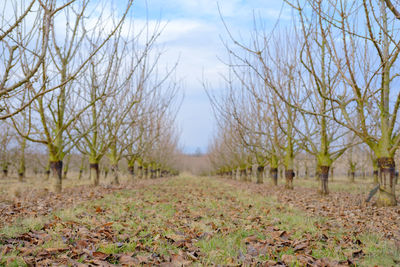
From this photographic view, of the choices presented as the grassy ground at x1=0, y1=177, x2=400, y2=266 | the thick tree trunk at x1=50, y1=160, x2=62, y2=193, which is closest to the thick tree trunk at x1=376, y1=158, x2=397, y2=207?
the grassy ground at x1=0, y1=177, x2=400, y2=266

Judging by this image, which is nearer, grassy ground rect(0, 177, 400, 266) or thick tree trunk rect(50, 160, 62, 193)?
grassy ground rect(0, 177, 400, 266)

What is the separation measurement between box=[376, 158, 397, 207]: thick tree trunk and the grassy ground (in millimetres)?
3161

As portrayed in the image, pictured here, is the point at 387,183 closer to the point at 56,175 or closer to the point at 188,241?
the point at 188,241

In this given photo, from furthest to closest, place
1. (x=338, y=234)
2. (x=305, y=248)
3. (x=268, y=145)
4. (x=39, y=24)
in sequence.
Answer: (x=268, y=145), (x=39, y=24), (x=338, y=234), (x=305, y=248)

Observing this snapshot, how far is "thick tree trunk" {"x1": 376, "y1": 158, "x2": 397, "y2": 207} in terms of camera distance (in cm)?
710

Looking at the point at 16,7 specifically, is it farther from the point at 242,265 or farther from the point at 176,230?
the point at 242,265

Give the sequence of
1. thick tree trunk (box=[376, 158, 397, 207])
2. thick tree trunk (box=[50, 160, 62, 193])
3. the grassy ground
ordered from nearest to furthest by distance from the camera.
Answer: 1. the grassy ground
2. thick tree trunk (box=[376, 158, 397, 207])
3. thick tree trunk (box=[50, 160, 62, 193])

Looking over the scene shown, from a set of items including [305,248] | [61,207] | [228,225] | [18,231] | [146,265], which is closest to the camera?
[146,265]

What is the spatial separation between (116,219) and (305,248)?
3.03 m

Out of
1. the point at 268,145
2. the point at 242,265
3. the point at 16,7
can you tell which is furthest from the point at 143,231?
the point at 268,145

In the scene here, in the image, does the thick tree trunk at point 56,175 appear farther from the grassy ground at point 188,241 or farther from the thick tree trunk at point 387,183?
the thick tree trunk at point 387,183

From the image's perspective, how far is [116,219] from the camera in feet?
16.3

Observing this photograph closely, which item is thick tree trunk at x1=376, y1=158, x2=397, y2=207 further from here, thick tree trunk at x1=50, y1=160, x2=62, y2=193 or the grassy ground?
thick tree trunk at x1=50, y1=160, x2=62, y2=193

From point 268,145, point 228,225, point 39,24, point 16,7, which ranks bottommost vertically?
point 228,225
